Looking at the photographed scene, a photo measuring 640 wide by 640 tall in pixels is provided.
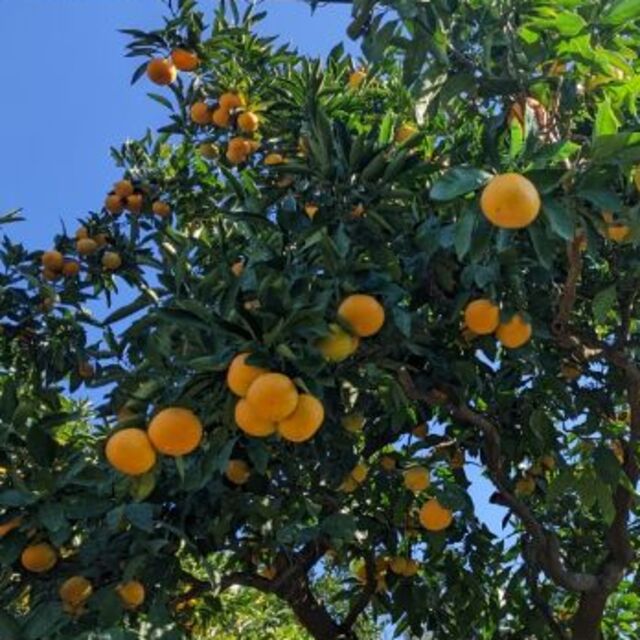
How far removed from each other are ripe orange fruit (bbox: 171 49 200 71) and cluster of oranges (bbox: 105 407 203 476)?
274 cm

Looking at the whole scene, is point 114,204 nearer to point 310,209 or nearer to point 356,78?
point 356,78

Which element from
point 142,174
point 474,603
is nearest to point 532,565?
point 474,603

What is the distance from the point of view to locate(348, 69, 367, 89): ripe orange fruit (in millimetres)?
4684

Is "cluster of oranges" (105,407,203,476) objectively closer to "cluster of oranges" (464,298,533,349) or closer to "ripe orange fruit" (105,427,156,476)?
"ripe orange fruit" (105,427,156,476)

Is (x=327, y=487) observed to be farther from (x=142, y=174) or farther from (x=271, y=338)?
(x=142, y=174)

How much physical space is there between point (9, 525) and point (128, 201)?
264 cm

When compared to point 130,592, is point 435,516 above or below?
above

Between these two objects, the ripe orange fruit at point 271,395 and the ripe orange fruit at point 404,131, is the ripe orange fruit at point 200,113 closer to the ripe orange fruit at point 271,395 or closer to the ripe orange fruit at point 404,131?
the ripe orange fruit at point 404,131

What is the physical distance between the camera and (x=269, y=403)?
7.66ft

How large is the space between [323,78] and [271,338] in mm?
2199

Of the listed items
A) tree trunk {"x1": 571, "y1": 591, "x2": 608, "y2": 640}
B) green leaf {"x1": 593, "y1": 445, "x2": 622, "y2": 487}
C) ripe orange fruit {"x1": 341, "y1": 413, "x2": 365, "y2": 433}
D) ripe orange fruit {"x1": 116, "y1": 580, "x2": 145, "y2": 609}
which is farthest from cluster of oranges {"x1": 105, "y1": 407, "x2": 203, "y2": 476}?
tree trunk {"x1": 571, "y1": 591, "x2": 608, "y2": 640}

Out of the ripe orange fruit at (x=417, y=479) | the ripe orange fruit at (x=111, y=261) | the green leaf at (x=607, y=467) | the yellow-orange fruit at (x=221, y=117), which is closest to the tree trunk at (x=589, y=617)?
the green leaf at (x=607, y=467)

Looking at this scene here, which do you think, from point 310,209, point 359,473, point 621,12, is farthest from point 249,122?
point 621,12

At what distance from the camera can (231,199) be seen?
167 inches
